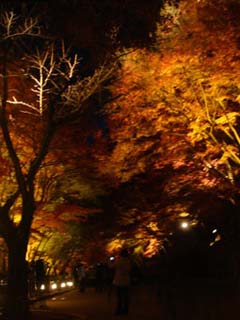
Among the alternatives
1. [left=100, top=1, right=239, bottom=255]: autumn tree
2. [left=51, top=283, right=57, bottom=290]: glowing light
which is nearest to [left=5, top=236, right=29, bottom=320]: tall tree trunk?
[left=100, top=1, right=239, bottom=255]: autumn tree

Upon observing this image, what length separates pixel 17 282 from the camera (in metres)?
13.3

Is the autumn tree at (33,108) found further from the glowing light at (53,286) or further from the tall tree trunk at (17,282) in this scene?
the glowing light at (53,286)

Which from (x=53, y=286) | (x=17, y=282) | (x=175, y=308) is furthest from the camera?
(x=53, y=286)

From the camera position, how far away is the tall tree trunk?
13227 mm

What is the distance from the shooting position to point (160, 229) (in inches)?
1080

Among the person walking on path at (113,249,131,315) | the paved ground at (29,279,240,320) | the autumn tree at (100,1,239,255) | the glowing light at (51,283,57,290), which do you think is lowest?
the paved ground at (29,279,240,320)

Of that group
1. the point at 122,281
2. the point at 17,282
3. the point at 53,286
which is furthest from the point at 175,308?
the point at 53,286

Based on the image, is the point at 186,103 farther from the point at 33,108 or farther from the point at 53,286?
the point at 53,286

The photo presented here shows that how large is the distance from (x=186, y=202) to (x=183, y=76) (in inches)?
309

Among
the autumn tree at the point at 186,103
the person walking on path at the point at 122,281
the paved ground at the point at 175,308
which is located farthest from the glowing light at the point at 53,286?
the person walking on path at the point at 122,281

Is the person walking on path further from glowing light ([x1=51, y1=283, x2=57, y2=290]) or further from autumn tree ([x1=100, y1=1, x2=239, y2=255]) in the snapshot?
glowing light ([x1=51, y1=283, x2=57, y2=290])

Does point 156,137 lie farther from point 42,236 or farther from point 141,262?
point 141,262

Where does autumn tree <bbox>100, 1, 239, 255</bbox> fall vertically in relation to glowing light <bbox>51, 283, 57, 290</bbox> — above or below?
above

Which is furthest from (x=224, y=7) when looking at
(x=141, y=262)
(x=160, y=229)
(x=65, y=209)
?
(x=141, y=262)
